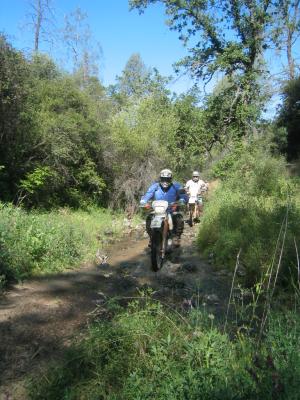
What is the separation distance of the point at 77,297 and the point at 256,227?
426 centimetres

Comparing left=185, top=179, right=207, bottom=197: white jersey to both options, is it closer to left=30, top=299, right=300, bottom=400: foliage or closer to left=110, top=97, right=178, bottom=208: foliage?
left=110, top=97, right=178, bottom=208: foliage

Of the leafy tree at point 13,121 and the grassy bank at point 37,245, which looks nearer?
the grassy bank at point 37,245

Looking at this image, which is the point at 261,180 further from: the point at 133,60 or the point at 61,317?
the point at 133,60

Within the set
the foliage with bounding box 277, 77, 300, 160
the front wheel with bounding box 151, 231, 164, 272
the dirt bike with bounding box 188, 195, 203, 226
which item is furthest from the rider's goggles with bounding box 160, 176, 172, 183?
the foliage with bounding box 277, 77, 300, 160

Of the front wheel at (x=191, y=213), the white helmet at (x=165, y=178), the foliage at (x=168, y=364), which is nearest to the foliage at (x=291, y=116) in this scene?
the front wheel at (x=191, y=213)

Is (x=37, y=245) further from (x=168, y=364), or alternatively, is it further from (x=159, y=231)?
(x=168, y=364)

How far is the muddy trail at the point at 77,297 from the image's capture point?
4.44 m

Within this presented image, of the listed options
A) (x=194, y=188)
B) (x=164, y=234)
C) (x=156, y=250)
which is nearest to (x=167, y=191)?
(x=164, y=234)

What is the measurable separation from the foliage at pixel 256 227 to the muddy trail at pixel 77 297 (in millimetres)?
557

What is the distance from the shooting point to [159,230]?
8.39m

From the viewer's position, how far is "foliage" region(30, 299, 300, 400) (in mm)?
2978

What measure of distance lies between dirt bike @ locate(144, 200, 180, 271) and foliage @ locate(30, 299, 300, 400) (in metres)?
4.06

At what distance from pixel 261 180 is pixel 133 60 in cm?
3842

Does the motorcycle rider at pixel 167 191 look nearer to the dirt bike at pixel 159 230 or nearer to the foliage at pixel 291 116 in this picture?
the dirt bike at pixel 159 230
